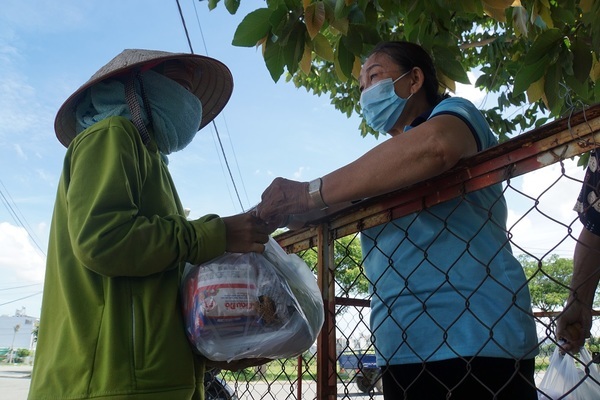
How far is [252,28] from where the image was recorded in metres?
1.78

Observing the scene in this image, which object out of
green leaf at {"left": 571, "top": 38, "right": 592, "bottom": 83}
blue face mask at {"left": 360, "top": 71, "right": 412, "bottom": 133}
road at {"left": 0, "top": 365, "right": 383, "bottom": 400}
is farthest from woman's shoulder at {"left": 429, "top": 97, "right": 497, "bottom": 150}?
road at {"left": 0, "top": 365, "right": 383, "bottom": 400}

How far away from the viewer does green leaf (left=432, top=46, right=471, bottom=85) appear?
2.21 metres

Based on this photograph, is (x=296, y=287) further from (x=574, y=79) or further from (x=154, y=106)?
(x=574, y=79)

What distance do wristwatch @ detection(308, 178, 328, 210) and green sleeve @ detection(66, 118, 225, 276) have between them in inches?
11.5

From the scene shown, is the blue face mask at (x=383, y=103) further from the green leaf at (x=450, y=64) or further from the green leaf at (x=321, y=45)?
the green leaf at (x=450, y=64)

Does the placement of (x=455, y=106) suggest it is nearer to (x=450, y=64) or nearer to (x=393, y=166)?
(x=393, y=166)

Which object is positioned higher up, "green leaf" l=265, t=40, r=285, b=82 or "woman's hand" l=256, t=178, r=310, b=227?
"green leaf" l=265, t=40, r=285, b=82

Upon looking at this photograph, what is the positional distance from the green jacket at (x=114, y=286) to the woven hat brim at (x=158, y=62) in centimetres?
25

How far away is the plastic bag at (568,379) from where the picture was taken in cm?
217

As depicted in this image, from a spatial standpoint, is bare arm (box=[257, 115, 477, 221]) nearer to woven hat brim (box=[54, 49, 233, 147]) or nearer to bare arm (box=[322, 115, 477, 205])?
bare arm (box=[322, 115, 477, 205])

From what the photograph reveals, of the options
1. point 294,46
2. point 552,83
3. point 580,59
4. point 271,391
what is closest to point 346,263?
point 294,46

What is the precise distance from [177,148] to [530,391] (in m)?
1.26

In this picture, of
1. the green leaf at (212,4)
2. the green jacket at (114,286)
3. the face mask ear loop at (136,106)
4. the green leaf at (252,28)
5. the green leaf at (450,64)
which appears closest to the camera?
the green jacket at (114,286)

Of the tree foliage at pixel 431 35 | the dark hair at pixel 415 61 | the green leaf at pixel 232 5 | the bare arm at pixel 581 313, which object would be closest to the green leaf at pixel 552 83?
the tree foliage at pixel 431 35
